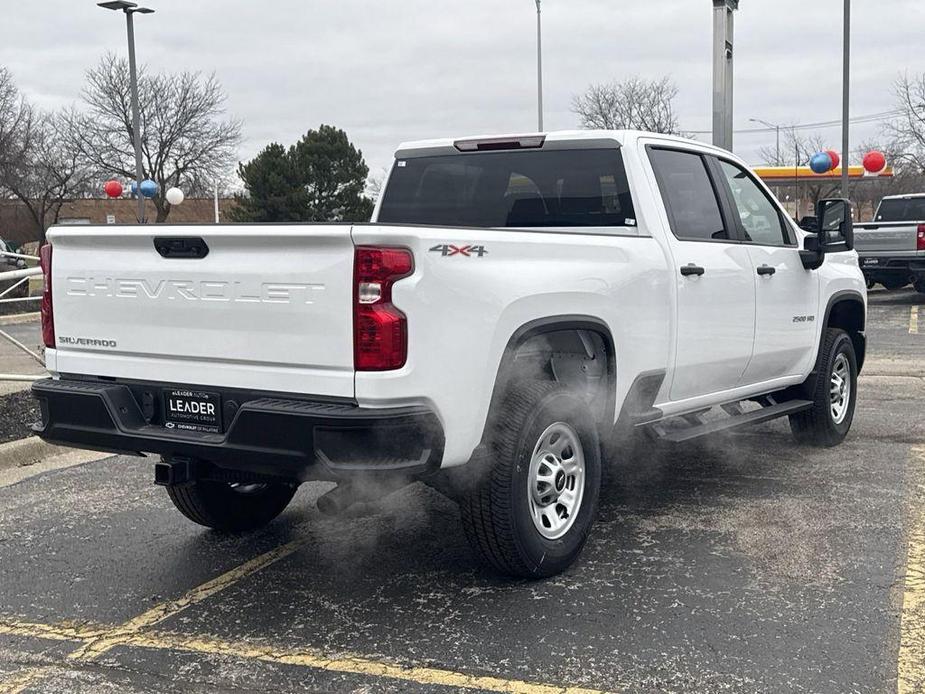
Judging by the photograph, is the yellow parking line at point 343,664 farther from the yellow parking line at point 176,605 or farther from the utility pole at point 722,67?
the utility pole at point 722,67

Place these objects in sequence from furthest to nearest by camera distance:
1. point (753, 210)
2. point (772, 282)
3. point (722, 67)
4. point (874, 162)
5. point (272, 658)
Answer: point (874, 162)
point (722, 67)
point (753, 210)
point (772, 282)
point (272, 658)

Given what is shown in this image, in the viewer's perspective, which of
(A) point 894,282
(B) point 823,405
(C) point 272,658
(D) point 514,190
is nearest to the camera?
(C) point 272,658

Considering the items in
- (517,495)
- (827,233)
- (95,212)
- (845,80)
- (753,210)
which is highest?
(845,80)

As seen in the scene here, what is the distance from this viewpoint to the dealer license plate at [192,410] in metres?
3.94

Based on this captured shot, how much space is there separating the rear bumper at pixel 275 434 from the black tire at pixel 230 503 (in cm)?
78

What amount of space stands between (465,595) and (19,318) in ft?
Result: 47.4

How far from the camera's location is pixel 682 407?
5363mm

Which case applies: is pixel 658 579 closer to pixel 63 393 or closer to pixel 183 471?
pixel 183 471

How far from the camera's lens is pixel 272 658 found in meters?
3.67

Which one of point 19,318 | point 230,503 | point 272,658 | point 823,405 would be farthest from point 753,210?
point 19,318

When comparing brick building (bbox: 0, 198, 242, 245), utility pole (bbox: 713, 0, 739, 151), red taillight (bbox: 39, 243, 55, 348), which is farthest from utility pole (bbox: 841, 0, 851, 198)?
brick building (bbox: 0, 198, 242, 245)

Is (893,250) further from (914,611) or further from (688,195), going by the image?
(914,611)

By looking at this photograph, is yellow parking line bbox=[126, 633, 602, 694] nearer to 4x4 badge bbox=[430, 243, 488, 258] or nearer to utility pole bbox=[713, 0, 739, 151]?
4x4 badge bbox=[430, 243, 488, 258]

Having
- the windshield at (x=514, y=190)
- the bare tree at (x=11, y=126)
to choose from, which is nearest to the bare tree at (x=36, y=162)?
the bare tree at (x=11, y=126)
